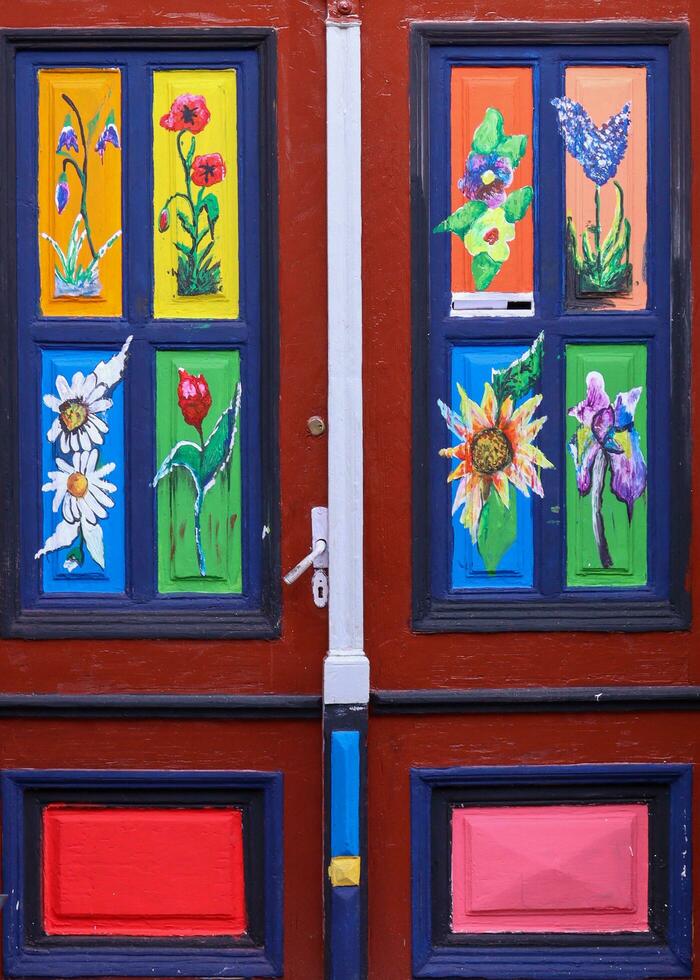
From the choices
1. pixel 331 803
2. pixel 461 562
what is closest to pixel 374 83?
pixel 461 562

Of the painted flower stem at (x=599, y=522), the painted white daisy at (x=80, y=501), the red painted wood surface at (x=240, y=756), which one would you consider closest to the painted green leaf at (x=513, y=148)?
the painted flower stem at (x=599, y=522)

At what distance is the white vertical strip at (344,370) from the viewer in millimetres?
3221

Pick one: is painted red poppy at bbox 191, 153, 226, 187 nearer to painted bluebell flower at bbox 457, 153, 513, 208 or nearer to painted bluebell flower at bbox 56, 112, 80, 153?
painted bluebell flower at bbox 56, 112, 80, 153

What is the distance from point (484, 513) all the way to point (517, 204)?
87 centimetres

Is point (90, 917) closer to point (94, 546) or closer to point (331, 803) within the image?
point (331, 803)

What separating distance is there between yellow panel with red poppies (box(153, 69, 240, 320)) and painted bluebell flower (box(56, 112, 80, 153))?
0.23 m

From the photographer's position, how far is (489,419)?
3346 millimetres

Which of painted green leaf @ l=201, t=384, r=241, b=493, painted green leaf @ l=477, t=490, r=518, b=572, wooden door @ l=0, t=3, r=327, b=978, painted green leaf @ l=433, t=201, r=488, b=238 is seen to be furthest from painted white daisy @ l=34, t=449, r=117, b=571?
painted green leaf @ l=433, t=201, r=488, b=238

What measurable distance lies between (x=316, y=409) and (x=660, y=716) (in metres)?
1.30

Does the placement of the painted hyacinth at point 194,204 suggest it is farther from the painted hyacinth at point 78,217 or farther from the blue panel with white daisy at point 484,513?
the blue panel with white daisy at point 484,513

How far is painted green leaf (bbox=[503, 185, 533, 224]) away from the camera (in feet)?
10.9

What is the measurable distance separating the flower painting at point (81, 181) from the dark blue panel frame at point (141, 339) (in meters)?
0.03

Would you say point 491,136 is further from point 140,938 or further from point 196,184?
point 140,938

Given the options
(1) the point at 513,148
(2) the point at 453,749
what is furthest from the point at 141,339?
(2) the point at 453,749
